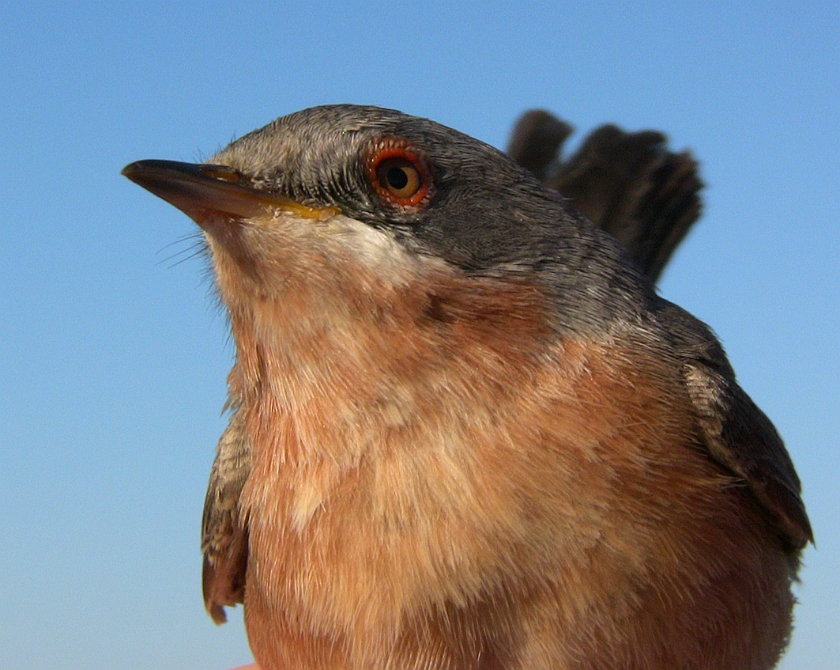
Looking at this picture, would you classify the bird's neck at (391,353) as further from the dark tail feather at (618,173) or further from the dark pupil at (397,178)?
the dark tail feather at (618,173)

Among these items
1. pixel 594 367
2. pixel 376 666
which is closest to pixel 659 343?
pixel 594 367

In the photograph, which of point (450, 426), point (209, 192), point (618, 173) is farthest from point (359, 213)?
point (618, 173)

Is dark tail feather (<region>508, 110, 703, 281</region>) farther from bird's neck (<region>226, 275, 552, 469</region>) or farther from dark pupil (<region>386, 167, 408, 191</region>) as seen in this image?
bird's neck (<region>226, 275, 552, 469</region>)

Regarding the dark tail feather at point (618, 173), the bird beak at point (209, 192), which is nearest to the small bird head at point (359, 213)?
the bird beak at point (209, 192)

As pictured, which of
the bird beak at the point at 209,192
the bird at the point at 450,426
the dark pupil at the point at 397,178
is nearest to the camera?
the bird at the point at 450,426

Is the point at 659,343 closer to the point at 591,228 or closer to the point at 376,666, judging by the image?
the point at 591,228

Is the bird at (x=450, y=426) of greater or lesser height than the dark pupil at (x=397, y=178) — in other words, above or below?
below

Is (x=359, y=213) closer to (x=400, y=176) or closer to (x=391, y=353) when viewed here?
(x=400, y=176)
